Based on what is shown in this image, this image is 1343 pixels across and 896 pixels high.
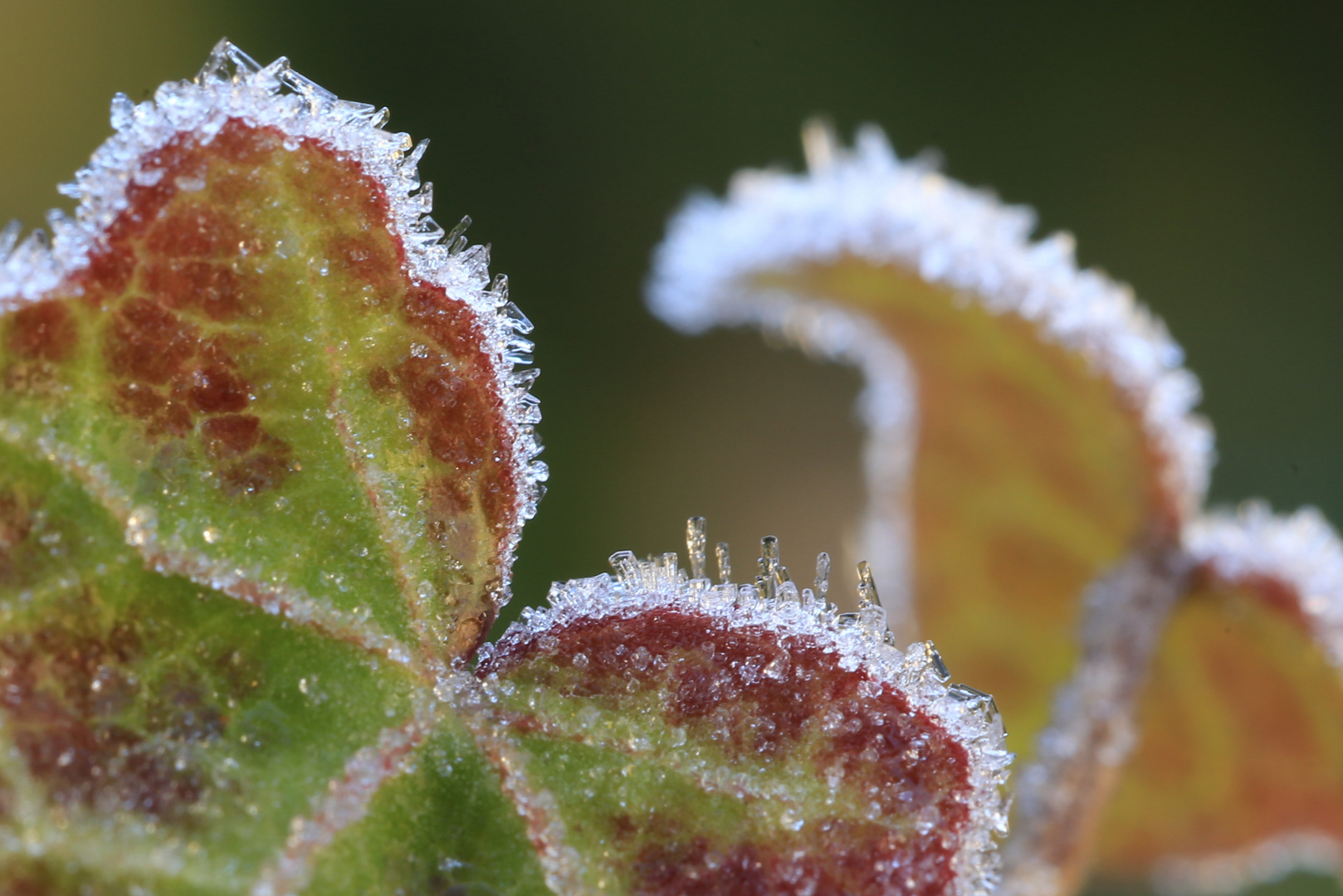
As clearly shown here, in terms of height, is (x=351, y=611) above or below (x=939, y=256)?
below

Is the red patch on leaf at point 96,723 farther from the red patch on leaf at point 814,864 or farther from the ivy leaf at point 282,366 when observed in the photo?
the red patch on leaf at point 814,864

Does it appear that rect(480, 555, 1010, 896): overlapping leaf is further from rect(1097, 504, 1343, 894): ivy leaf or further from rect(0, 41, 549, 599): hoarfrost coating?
rect(1097, 504, 1343, 894): ivy leaf

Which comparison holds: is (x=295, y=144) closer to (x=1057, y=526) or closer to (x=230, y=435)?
(x=230, y=435)

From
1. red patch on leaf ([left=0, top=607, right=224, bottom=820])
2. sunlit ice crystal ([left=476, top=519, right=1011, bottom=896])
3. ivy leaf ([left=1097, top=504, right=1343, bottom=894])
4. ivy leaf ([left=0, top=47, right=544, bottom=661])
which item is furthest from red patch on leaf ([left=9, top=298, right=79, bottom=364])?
ivy leaf ([left=1097, top=504, right=1343, bottom=894])

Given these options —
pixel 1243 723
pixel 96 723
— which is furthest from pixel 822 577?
pixel 1243 723

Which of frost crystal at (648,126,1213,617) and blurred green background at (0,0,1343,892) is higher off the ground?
blurred green background at (0,0,1343,892)

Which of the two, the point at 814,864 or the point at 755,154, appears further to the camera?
the point at 755,154

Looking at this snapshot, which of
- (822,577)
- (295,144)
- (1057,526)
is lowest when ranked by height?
(822,577)

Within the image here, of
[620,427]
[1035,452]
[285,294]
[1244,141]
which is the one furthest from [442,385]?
[1244,141]
